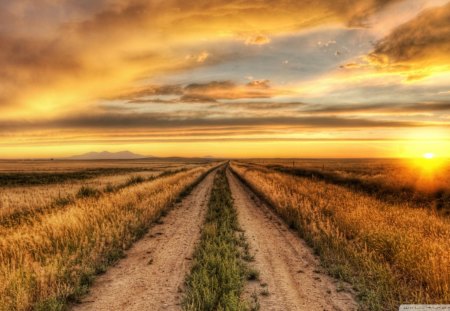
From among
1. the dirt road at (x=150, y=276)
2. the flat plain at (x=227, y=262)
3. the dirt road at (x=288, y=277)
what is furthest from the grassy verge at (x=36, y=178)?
the dirt road at (x=288, y=277)

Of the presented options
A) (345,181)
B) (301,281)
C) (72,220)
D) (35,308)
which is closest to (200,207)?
(72,220)

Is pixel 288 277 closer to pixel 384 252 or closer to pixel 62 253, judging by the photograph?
pixel 384 252

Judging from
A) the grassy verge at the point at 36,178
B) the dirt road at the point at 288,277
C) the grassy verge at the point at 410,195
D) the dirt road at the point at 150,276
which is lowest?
the grassy verge at the point at 36,178

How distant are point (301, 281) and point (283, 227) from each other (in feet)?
19.0

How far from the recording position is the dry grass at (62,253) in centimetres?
618

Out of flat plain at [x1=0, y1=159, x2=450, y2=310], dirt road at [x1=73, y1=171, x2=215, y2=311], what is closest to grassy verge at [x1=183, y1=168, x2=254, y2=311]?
flat plain at [x1=0, y1=159, x2=450, y2=310]

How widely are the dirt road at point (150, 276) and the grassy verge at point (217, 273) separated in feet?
1.08

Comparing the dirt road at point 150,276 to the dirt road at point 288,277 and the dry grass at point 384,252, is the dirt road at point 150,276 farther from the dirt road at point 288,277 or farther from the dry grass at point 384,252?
the dry grass at point 384,252

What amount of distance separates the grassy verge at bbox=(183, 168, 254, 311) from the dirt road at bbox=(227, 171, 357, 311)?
42 centimetres

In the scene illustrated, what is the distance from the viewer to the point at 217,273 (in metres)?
7.35

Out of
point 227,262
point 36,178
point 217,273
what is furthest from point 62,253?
point 36,178

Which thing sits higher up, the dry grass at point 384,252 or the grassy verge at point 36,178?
the dry grass at point 384,252

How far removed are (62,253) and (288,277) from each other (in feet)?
19.6

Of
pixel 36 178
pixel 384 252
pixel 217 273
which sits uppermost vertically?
pixel 384 252
